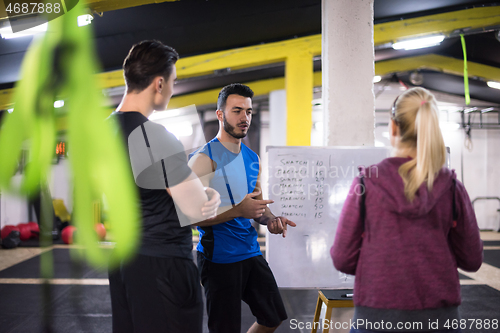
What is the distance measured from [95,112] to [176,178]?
0.63m

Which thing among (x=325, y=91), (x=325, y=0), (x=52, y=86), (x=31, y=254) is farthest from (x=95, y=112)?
(x=31, y=254)

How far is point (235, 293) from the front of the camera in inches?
63.5

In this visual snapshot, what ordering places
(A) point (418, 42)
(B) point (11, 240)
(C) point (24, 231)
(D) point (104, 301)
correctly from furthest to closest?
1. (C) point (24, 231)
2. (B) point (11, 240)
3. (A) point (418, 42)
4. (D) point (104, 301)

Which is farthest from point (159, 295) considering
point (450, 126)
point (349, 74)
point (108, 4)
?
point (450, 126)

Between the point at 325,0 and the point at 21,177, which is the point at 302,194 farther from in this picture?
the point at 21,177

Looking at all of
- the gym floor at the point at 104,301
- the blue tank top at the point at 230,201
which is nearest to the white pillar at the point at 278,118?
the gym floor at the point at 104,301

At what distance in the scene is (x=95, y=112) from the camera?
22 cm

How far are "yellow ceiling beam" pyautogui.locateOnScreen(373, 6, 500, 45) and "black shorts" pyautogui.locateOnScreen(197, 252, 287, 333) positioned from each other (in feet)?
10.7

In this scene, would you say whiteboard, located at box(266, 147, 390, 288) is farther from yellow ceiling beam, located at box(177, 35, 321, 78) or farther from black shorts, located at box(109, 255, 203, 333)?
yellow ceiling beam, located at box(177, 35, 321, 78)

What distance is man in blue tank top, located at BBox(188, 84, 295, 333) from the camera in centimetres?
161

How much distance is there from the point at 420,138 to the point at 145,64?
82cm

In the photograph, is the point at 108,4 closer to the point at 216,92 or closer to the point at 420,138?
the point at 420,138

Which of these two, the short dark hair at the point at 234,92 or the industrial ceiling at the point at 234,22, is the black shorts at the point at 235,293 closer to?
the short dark hair at the point at 234,92

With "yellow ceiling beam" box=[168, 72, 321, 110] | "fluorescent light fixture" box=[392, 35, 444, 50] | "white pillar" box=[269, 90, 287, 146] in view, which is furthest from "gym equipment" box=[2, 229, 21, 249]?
"fluorescent light fixture" box=[392, 35, 444, 50]
